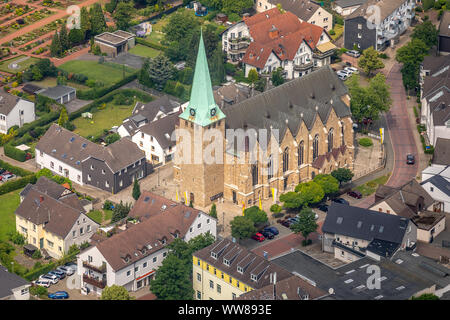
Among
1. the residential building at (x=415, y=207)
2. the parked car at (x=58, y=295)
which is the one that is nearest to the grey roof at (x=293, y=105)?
the residential building at (x=415, y=207)

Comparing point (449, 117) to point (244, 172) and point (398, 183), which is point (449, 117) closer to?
point (398, 183)

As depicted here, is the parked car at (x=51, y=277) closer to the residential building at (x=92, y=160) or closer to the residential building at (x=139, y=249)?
the residential building at (x=139, y=249)

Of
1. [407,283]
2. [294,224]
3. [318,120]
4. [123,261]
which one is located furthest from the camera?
[318,120]

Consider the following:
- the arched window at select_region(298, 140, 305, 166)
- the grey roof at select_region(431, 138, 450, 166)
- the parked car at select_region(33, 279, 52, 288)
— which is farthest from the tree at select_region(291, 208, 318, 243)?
the parked car at select_region(33, 279, 52, 288)

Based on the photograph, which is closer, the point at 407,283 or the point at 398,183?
the point at 407,283

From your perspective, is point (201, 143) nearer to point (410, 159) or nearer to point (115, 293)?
point (115, 293)

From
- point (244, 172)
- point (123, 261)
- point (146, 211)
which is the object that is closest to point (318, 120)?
point (244, 172)

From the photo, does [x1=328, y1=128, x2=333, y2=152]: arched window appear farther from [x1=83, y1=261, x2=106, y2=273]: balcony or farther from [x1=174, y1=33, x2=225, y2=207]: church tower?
[x1=83, y1=261, x2=106, y2=273]: balcony
